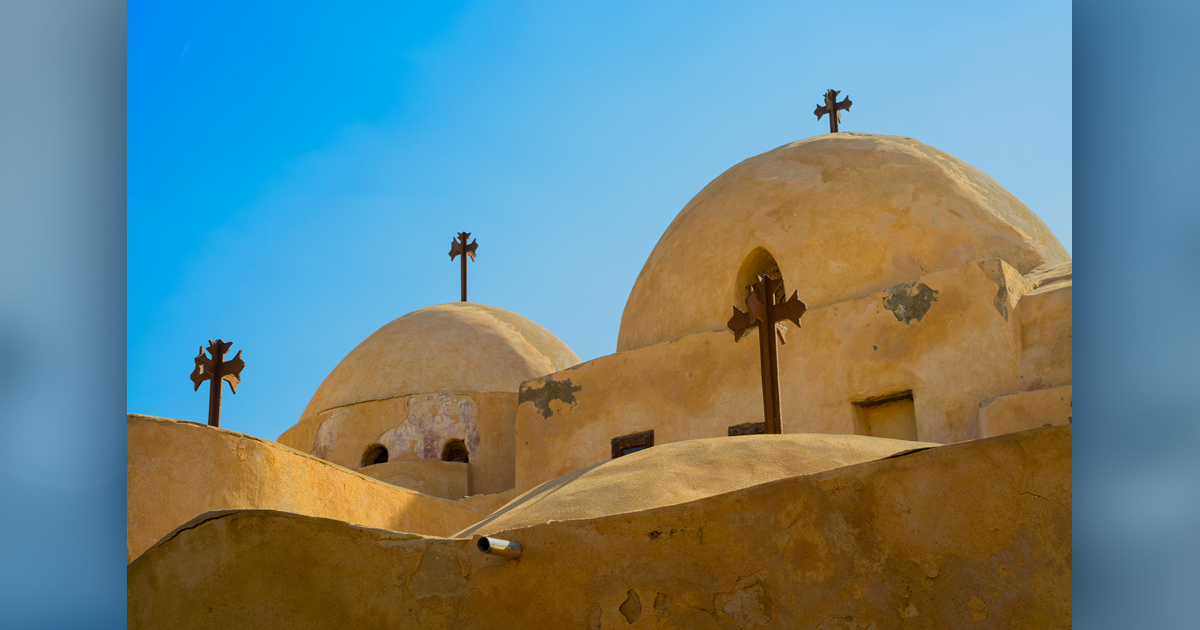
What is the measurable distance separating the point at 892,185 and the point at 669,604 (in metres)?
8.03

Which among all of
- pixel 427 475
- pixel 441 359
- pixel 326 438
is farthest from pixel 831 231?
pixel 326 438

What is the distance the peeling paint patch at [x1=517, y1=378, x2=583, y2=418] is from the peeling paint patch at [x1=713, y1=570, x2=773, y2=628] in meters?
7.54

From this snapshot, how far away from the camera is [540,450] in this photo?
11.2 meters

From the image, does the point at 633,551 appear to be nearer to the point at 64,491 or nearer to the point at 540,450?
the point at 64,491

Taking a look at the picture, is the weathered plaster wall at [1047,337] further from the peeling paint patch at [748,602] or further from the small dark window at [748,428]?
the peeling paint patch at [748,602]

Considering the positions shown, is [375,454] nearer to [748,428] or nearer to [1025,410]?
[748,428]

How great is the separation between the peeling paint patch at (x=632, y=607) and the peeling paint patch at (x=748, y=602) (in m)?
0.30

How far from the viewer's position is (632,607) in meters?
3.68

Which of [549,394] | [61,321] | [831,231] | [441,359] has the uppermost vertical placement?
[831,231]

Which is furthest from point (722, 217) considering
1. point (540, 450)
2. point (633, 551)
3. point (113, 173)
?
point (113, 173)

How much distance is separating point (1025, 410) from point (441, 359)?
10083mm

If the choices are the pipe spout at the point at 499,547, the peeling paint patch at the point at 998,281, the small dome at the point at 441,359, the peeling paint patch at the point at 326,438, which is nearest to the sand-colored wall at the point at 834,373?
the peeling paint patch at the point at 998,281

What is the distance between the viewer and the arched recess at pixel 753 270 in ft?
35.0

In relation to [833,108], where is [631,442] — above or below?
below
